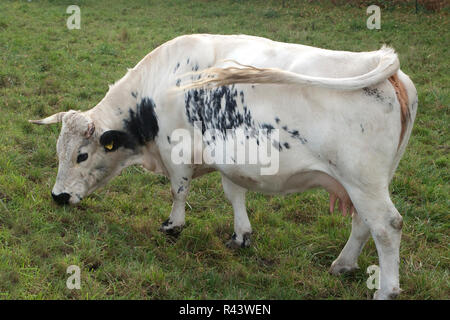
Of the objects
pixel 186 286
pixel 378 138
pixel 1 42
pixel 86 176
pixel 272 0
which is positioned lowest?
pixel 186 286

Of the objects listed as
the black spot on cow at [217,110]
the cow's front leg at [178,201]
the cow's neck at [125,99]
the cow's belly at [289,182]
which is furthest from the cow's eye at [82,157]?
the cow's belly at [289,182]

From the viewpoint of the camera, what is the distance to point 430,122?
6.93 meters

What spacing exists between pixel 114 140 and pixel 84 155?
30 centimetres

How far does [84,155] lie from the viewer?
4520 millimetres

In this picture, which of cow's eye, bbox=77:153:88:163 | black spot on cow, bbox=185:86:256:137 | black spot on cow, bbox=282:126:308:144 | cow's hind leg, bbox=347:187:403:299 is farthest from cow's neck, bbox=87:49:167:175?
cow's hind leg, bbox=347:187:403:299

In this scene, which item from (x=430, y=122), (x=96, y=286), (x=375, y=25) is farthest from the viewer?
(x=375, y=25)

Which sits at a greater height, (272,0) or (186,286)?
(272,0)

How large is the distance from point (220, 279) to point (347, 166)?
4.58ft

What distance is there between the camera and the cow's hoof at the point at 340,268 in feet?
13.2

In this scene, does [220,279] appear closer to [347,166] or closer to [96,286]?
[96,286]

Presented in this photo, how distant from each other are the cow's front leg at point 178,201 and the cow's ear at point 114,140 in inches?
20.3

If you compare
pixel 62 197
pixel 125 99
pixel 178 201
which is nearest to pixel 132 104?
pixel 125 99

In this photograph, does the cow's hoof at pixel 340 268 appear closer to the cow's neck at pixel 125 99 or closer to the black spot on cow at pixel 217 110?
the black spot on cow at pixel 217 110

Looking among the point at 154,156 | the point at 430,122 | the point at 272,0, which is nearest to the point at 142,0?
the point at 272,0
